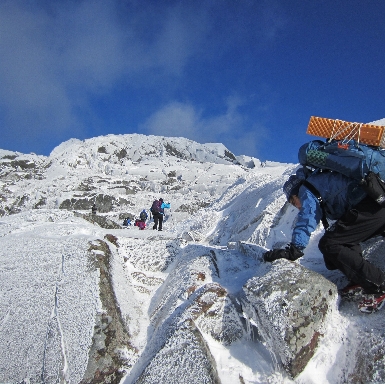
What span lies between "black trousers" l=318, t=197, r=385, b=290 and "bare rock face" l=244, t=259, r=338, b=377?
30cm

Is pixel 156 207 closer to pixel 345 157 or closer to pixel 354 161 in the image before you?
pixel 345 157

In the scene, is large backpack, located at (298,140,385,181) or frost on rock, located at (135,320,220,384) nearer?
frost on rock, located at (135,320,220,384)

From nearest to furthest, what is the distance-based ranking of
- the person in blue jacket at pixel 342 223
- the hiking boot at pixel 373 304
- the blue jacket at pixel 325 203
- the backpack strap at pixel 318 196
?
the hiking boot at pixel 373 304
the person in blue jacket at pixel 342 223
the blue jacket at pixel 325 203
the backpack strap at pixel 318 196

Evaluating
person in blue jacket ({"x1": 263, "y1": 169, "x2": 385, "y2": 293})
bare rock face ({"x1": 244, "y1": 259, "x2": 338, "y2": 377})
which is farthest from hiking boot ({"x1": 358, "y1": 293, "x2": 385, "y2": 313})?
bare rock face ({"x1": 244, "y1": 259, "x2": 338, "y2": 377})

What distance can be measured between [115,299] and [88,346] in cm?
90

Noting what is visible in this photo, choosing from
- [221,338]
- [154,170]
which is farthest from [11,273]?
[154,170]

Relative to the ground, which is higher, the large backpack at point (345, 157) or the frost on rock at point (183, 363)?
the large backpack at point (345, 157)

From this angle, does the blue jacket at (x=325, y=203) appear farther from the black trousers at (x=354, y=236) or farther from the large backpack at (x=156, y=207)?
the large backpack at (x=156, y=207)

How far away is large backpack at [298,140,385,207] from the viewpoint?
382 cm

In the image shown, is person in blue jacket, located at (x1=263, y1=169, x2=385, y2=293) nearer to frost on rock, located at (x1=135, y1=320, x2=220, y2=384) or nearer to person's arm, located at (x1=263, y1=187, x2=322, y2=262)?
person's arm, located at (x1=263, y1=187, x2=322, y2=262)

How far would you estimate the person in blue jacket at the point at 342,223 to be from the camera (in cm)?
388

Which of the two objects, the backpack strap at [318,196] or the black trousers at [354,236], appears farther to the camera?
the backpack strap at [318,196]

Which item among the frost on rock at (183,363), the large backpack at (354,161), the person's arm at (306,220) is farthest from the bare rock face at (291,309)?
the large backpack at (354,161)

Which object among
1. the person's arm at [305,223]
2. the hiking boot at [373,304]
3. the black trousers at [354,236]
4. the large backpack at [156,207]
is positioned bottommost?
the hiking boot at [373,304]
